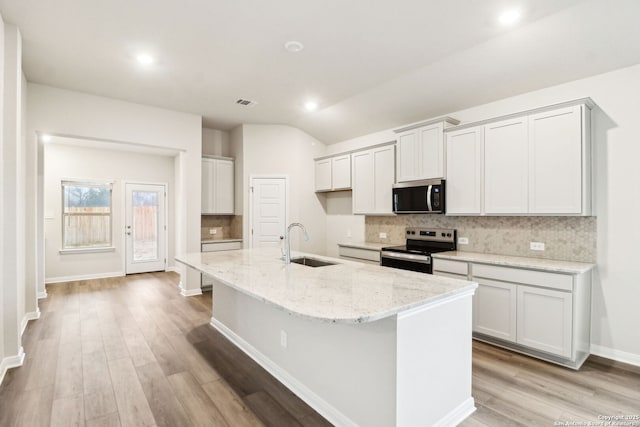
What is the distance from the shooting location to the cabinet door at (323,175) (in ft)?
18.9

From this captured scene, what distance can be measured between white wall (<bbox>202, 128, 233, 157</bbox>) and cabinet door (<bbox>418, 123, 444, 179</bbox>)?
377 cm

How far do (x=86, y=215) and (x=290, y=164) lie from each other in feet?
13.8

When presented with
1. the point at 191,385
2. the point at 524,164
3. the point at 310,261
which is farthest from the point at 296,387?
the point at 524,164

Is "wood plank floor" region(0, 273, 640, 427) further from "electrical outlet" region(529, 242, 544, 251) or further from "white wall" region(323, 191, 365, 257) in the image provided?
"white wall" region(323, 191, 365, 257)

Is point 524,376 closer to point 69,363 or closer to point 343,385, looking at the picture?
point 343,385

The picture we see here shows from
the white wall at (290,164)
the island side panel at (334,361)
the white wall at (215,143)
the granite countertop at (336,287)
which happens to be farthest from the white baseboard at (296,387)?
the white wall at (215,143)

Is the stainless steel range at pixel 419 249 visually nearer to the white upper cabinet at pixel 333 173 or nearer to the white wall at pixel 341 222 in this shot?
the white wall at pixel 341 222

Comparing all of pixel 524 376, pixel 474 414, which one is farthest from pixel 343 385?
pixel 524 376

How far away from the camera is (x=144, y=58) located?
11.1 ft

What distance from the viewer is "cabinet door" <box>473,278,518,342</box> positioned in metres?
3.05

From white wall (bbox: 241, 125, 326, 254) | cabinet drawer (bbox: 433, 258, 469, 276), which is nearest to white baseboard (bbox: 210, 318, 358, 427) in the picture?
cabinet drawer (bbox: 433, 258, 469, 276)

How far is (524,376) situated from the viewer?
2619 millimetres

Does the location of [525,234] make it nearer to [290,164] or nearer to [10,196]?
[290,164]

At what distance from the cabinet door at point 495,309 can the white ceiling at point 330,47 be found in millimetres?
2131
